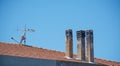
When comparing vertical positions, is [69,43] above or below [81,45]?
above

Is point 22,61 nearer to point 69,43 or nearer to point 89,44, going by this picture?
point 69,43

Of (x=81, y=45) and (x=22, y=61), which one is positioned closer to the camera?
(x=22, y=61)

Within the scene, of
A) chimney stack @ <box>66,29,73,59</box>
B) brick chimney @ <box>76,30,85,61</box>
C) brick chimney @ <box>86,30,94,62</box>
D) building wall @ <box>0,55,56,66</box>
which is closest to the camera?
building wall @ <box>0,55,56,66</box>

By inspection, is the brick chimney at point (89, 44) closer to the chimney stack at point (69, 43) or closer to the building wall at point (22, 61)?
the chimney stack at point (69, 43)

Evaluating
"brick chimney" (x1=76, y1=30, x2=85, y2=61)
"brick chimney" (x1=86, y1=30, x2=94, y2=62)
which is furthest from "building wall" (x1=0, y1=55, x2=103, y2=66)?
"brick chimney" (x1=86, y1=30, x2=94, y2=62)

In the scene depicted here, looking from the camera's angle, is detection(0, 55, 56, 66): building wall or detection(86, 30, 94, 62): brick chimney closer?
detection(0, 55, 56, 66): building wall

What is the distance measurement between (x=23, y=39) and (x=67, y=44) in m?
3.27

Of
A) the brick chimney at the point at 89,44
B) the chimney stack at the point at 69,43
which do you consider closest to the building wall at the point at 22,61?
the chimney stack at the point at 69,43

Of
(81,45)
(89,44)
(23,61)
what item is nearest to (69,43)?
(81,45)

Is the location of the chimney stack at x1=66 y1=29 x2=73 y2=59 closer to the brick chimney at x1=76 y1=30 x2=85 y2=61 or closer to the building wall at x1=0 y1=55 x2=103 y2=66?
the brick chimney at x1=76 y1=30 x2=85 y2=61

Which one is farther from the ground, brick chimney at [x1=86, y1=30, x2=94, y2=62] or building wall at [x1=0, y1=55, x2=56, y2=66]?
brick chimney at [x1=86, y1=30, x2=94, y2=62]

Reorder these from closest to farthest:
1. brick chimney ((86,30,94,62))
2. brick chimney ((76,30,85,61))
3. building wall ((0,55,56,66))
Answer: building wall ((0,55,56,66)), brick chimney ((76,30,85,61)), brick chimney ((86,30,94,62))

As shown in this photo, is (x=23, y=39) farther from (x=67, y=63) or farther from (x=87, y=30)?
(x=67, y=63)

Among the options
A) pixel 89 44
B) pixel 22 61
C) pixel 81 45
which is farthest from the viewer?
pixel 89 44
